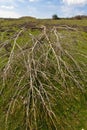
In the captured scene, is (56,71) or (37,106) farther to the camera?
(56,71)

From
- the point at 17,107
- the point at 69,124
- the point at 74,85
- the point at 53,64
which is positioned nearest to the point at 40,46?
the point at 53,64

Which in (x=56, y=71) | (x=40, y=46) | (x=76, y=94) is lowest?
(x=76, y=94)

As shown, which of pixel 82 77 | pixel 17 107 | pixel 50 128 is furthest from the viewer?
pixel 82 77

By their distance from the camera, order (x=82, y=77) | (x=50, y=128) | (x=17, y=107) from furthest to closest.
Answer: (x=82, y=77), (x=17, y=107), (x=50, y=128)

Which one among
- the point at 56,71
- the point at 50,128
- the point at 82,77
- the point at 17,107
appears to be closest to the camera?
the point at 50,128

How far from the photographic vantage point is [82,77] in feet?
25.0

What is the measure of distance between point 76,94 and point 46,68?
101 cm

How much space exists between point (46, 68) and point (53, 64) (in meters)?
0.21

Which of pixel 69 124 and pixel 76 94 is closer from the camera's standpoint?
pixel 69 124

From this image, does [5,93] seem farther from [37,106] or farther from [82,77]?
[82,77]

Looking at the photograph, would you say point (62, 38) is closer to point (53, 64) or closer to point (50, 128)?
point (53, 64)

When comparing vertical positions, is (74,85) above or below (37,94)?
below

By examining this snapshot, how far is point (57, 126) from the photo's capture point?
5719mm

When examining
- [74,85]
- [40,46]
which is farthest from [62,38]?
[74,85]
